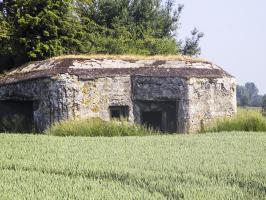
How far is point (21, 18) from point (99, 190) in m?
18.3

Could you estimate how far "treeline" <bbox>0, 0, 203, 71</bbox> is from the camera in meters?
23.1

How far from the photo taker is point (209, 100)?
57.7ft

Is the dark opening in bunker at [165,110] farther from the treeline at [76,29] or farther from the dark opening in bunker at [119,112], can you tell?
the treeline at [76,29]

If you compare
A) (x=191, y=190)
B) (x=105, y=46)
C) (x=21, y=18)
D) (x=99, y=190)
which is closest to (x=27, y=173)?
(x=99, y=190)

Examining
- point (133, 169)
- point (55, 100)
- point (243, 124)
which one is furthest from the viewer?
point (55, 100)

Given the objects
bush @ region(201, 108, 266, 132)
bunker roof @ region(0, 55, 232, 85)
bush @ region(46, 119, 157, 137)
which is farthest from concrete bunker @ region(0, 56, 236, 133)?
bush @ region(46, 119, 157, 137)

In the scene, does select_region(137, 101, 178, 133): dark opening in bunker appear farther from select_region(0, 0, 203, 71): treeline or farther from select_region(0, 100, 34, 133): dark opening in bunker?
select_region(0, 0, 203, 71): treeline

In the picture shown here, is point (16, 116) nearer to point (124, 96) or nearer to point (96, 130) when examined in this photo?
point (124, 96)

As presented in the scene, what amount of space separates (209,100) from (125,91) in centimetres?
288

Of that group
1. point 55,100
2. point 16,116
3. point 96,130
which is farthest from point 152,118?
point 96,130

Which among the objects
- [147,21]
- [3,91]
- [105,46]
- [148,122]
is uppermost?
[147,21]

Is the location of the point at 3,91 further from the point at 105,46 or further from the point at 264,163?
the point at 264,163

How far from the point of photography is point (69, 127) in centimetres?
1423

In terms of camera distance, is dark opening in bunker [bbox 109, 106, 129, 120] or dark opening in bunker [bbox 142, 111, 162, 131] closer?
dark opening in bunker [bbox 109, 106, 129, 120]
